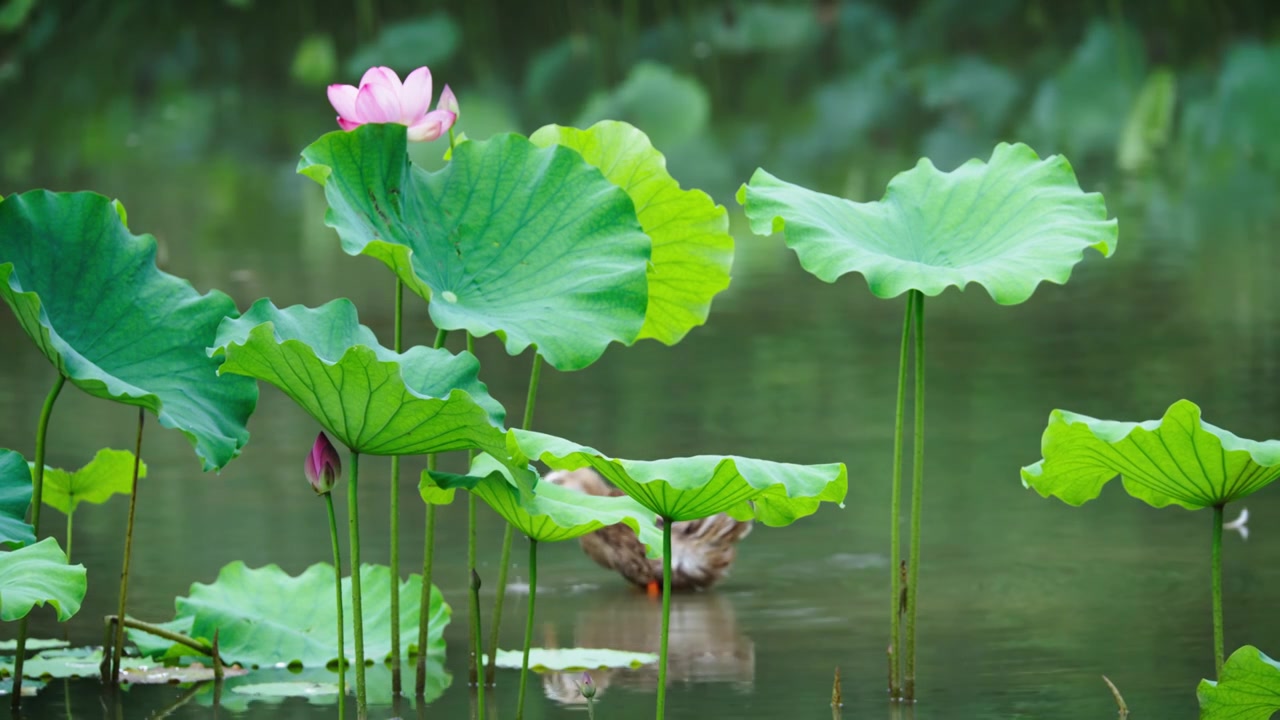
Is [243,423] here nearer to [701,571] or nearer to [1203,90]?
[701,571]

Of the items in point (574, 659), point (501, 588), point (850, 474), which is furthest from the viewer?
point (850, 474)

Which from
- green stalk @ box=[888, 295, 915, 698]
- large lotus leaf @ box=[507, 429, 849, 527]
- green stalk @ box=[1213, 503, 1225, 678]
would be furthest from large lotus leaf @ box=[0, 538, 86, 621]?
green stalk @ box=[1213, 503, 1225, 678]

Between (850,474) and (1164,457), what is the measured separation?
198 cm

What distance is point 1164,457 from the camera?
2508 mm

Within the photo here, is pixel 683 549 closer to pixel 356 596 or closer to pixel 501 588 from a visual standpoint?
pixel 501 588

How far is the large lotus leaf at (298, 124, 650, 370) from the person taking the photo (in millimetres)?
2586

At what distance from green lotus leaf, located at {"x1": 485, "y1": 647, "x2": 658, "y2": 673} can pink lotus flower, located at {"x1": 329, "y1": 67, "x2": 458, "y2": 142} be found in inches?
35.7

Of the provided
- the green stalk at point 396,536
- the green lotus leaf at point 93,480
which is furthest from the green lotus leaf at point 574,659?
the green lotus leaf at point 93,480

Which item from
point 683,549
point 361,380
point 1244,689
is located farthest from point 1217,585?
point 683,549

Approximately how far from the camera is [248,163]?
1130 cm

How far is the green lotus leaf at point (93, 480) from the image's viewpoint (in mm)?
3137

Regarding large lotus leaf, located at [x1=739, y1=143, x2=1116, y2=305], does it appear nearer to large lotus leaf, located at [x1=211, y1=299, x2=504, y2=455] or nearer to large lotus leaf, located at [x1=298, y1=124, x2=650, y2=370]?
large lotus leaf, located at [x1=298, y1=124, x2=650, y2=370]

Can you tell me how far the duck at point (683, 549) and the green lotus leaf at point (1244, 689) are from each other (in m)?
1.15

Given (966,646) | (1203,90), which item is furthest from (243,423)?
(1203,90)
